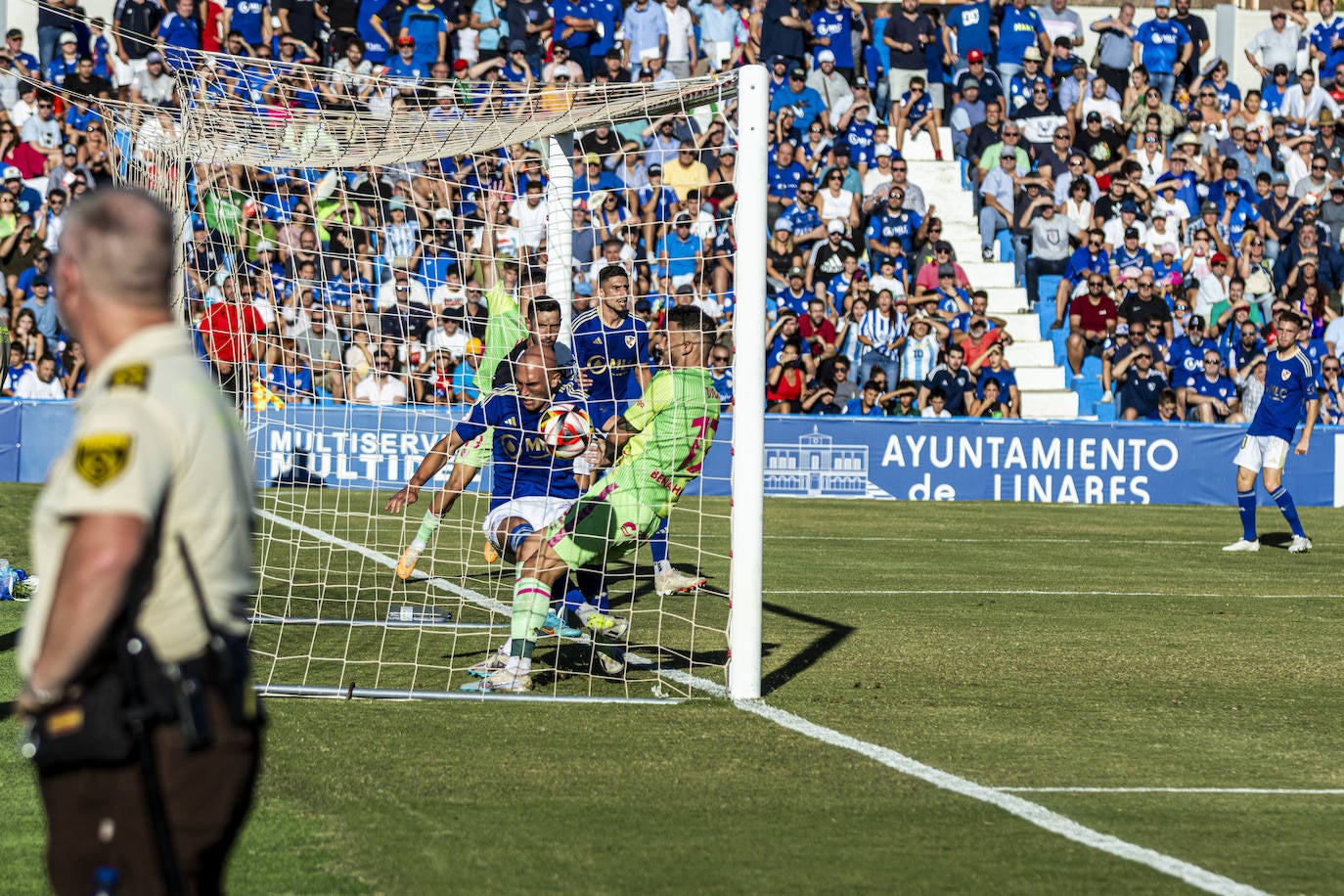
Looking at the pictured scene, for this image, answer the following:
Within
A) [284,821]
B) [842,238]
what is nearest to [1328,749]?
[284,821]

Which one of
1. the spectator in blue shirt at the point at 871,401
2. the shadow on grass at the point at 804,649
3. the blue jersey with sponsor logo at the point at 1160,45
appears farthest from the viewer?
the blue jersey with sponsor logo at the point at 1160,45

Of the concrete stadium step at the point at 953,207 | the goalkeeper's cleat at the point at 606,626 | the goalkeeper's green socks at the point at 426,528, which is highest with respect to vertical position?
the concrete stadium step at the point at 953,207

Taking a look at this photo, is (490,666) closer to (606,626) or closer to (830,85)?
(606,626)

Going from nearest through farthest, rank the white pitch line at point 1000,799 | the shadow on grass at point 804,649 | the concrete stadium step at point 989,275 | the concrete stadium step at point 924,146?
1. the white pitch line at point 1000,799
2. the shadow on grass at point 804,649
3. the concrete stadium step at point 989,275
4. the concrete stadium step at point 924,146

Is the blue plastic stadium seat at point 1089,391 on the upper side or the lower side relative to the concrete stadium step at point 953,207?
lower

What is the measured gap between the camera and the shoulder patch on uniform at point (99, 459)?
2.93 m

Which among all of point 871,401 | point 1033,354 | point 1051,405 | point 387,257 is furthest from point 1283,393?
point 387,257

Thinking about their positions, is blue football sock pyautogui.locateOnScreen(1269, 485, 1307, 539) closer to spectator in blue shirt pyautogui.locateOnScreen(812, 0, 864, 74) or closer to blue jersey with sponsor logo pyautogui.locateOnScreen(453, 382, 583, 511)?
blue jersey with sponsor logo pyautogui.locateOnScreen(453, 382, 583, 511)

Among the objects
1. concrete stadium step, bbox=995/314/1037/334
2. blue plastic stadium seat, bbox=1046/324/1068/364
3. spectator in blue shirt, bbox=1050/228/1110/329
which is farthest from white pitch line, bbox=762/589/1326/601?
spectator in blue shirt, bbox=1050/228/1110/329

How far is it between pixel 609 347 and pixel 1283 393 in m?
9.26

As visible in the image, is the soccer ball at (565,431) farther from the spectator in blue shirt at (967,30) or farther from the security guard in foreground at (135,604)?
the spectator in blue shirt at (967,30)

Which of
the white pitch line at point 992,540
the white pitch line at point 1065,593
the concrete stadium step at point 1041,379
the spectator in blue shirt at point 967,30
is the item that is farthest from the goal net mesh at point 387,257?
the spectator in blue shirt at point 967,30

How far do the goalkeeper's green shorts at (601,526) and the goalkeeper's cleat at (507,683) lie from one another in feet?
1.99

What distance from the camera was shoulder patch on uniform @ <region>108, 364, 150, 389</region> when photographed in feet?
9.90
